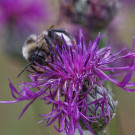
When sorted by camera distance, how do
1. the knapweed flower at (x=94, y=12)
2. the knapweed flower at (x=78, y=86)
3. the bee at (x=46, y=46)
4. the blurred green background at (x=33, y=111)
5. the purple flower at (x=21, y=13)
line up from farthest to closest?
the purple flower at (x=21, y=13), the blurred green background at (x=33, y=111), the knapweed flower at (x=94, y=12), the bee at (x=46, y=46), the knapweed flower at (x=78, y=86)

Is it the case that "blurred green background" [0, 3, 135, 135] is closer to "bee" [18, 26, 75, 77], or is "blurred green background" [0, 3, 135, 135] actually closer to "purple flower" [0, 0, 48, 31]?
"purple flower" [0, 0, 48, 31]

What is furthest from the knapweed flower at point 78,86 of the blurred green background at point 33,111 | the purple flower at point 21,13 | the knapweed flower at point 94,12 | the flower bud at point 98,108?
the purple flower at point 21,13

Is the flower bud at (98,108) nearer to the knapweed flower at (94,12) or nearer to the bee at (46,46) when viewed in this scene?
the bee at (46,46)

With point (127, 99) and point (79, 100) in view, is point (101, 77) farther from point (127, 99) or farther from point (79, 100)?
point (127, 99)

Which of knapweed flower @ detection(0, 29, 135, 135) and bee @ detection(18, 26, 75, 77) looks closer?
knapweed flower @ detection(0, 29, 135, 135)

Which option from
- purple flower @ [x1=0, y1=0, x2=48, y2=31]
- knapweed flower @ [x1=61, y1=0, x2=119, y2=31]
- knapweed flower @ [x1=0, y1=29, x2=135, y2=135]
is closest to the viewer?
knapweed flower @ [x1=0, y1=29, x2=135, y2=135]

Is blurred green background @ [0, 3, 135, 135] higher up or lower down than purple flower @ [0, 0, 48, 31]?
lower down

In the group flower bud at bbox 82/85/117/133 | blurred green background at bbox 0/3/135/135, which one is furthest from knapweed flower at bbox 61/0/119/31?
flower bud at bbox 82/85/117/133
